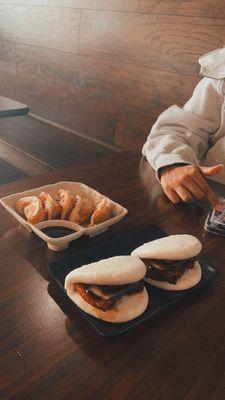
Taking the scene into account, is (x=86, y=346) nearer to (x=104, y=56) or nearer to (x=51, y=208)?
(x=51, y=208)

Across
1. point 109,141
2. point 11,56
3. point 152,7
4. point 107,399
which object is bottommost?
point 109,141

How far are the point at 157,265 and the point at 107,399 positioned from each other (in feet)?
0.84

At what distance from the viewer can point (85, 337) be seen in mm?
490

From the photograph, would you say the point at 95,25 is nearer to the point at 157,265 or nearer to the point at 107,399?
the point at 157,265

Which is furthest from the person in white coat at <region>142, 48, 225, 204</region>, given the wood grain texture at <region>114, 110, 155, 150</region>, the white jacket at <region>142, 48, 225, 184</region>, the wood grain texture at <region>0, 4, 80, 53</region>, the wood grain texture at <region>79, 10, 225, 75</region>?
the wood grain texture at <region>0, 4, 80, 53</region>

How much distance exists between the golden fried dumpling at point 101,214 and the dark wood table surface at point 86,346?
6cm

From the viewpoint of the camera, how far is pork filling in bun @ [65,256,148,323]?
1.71 ft

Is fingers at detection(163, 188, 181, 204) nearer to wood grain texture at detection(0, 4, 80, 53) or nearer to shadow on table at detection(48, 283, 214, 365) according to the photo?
shadow on table at detection(48, 283, 214, 365)

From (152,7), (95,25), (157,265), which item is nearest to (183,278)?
(157,265)

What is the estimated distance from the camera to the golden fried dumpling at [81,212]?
0.74 metres

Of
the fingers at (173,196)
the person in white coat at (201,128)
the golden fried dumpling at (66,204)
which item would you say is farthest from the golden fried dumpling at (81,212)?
the person in white coat at (201,128)

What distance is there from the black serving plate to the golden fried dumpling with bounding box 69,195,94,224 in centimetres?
9

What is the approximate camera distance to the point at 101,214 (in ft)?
2.46

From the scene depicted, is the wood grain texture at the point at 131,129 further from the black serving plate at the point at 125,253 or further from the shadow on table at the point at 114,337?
the shadow on table at the point at 114,337
